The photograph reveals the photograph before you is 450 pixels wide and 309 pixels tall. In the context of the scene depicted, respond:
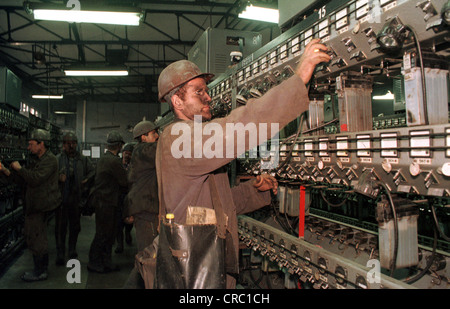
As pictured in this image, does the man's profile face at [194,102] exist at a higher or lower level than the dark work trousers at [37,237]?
higher

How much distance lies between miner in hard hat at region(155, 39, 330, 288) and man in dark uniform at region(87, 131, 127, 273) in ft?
10.9

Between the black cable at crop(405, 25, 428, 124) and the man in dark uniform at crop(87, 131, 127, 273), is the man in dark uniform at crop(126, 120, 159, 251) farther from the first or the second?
the black cable at crop(405, 25, 428, 124)

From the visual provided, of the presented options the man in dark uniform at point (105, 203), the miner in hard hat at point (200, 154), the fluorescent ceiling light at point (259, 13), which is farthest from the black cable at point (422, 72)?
the fluorescent ceiling light at point (259, 13)

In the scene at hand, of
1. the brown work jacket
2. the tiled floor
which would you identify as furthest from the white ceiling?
the brown work jacket

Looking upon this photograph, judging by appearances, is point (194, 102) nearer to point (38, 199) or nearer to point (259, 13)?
point (38, 199)

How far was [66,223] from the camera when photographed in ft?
17.8

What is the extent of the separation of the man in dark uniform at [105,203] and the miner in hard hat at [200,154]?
332 cm

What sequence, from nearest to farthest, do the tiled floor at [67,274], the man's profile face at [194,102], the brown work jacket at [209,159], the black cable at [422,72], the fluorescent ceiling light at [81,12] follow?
the black cable at [422,72] → the brown work jacket at [209,159] → the man's profile face at [194,102] → the tiled floor at [67,274] → the fluorescent ceiling light at [81,12]

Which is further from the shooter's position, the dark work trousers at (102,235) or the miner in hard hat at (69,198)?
the miner in hard hat at (69,198)

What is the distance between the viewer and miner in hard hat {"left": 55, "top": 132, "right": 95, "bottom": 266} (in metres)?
5.33

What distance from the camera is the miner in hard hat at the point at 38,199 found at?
175 inches

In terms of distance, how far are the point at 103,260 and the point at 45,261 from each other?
82 cm

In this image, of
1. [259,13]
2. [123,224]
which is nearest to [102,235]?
[123,224]

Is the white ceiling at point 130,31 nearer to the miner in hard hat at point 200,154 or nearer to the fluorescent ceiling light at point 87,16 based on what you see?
the fluorescent ceiling light at point 87,16
